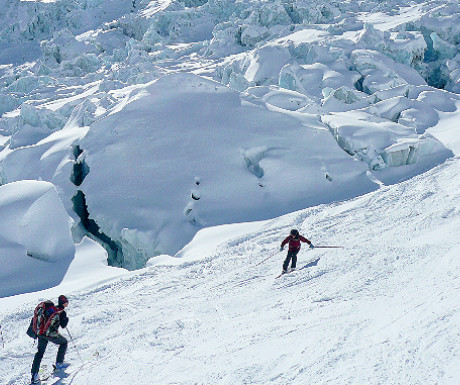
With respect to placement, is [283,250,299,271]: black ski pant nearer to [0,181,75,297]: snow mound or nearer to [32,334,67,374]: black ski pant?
[32,334,67,374]: black ski pant

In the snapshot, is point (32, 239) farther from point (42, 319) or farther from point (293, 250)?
point (293, 250)

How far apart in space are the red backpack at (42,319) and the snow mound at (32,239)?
13.5ft

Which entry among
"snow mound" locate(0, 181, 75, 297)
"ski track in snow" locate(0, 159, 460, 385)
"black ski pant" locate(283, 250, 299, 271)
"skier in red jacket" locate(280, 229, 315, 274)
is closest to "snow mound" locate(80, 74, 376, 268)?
"snow mound" locate(0, 181, 75, 297)

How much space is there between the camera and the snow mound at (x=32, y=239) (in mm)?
10719

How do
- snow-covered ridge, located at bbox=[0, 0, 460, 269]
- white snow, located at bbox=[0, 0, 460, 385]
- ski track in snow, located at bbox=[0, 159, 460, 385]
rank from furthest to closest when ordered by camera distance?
snow-covered ridge, located at bbox=[0, 0, 460, 269] < white snow, located at bbox=[0, 0, 460, 385] < ski track in snow, located at bbox=[0, 159, 460, 385]

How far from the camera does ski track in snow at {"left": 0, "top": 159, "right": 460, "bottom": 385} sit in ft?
17.0

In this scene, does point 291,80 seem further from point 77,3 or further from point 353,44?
point 77,3

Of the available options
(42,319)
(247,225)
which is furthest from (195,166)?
(42,319)

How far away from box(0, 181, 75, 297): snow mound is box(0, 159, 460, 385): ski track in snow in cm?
189

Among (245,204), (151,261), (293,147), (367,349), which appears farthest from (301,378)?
(293,147)

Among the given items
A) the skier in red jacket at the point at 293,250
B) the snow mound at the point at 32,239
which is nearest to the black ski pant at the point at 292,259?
the skier in red jacket at the point at 293,250

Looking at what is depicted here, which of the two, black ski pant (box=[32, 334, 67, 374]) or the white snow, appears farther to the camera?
black ski pant (box=[32, 334, 67, 374])

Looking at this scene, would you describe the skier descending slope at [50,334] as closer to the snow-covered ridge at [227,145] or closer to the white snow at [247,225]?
the white snow at [247,225]

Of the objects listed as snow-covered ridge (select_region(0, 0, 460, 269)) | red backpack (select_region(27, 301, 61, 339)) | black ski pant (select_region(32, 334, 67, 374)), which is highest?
red backpack (select_region(27, 301, 61, 339))
